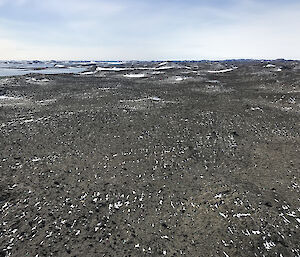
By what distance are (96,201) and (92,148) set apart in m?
7.76

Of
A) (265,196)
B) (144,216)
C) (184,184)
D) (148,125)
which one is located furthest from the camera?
(148,125)

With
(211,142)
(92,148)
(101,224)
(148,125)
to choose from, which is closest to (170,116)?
(148,125)

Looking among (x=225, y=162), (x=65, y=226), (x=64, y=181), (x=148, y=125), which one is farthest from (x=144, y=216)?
(x=148, y=125)

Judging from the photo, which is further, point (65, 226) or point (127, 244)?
point (65, 226)

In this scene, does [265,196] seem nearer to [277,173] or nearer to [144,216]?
[277,173]

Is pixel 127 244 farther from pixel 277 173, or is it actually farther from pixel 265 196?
pixel 277 173

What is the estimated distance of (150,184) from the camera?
15570mm

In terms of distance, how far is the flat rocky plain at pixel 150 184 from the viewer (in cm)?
1066

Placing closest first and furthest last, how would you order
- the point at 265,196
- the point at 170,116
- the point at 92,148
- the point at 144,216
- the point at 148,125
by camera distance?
the point at 144,216, the point at 265,196, the point at 92,148, the point at 148,125, the point at 170,116

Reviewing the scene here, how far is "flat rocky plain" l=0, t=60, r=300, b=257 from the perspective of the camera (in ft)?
35.0

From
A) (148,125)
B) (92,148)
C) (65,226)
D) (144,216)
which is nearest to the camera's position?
(65,226)

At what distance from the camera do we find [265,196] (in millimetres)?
13664

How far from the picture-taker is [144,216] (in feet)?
41.1

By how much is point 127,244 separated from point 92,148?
37.5 ft
